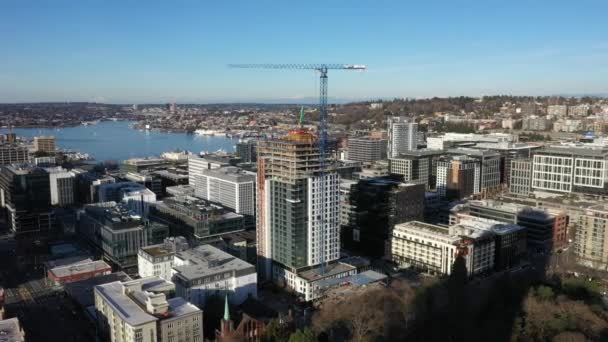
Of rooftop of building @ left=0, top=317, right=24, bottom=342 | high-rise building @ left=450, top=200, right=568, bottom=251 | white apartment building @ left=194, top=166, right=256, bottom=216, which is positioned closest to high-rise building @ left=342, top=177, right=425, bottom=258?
high-rise building @ left=450, top=200, right=568, bottom=251

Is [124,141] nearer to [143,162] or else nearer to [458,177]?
[143,162]

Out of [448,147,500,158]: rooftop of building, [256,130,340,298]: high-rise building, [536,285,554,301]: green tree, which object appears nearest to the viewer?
[536,285,554,301]: green tree

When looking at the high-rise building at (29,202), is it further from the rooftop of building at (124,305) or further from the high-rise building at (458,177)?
the high-rise building at (458,177)

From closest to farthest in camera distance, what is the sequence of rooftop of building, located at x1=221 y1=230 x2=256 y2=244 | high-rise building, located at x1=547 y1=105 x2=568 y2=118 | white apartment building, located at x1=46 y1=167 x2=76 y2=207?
1. rooftop of building, located at x1=221 y1=230 x2=256 y2=244
2. white apartment building, located at x1=46 y1=167 x2=76 y2=207
3. high-rise building, located at x1=547 y1=105 x2=568 y2=118

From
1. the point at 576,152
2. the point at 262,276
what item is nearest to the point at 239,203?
the point at 262,276

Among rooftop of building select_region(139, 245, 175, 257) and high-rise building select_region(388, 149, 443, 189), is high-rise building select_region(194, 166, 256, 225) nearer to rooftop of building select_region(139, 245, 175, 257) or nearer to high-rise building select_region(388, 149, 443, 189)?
rooftop of building select_region(139, 245, 175, 257)

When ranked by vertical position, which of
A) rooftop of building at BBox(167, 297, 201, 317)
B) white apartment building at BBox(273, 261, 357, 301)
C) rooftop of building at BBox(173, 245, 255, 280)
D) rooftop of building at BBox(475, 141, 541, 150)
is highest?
rooftop of building at BBox(475, 141, 541, 150)
